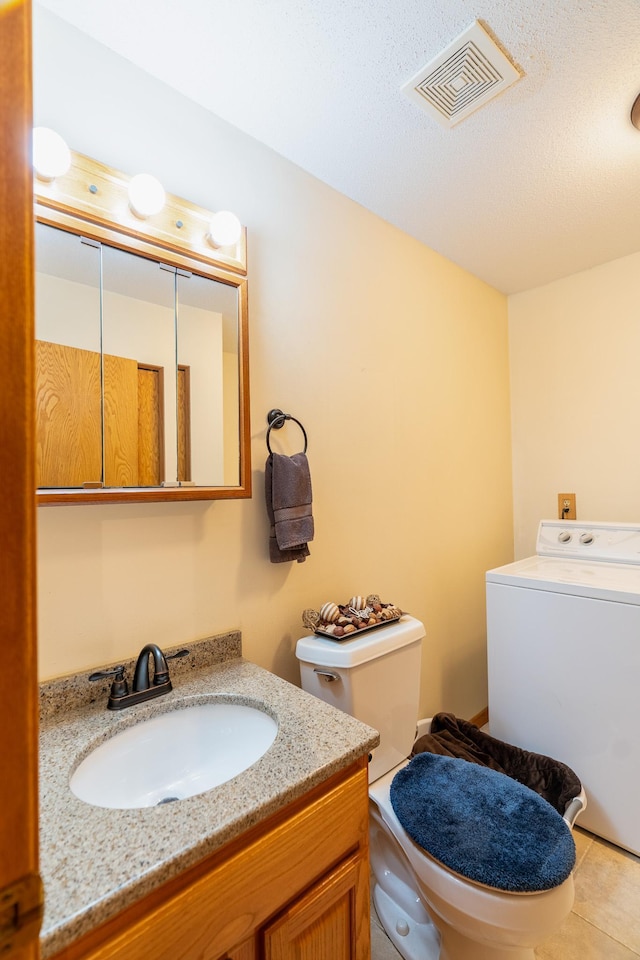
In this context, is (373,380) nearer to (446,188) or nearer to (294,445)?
(294,445)

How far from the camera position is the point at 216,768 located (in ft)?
3.23

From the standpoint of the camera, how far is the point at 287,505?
1317mm

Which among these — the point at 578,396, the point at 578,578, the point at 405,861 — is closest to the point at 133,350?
the point at 405,861

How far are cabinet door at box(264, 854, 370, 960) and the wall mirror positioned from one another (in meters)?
0.85

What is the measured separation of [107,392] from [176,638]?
676 millimetres

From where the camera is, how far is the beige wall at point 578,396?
7.19ft

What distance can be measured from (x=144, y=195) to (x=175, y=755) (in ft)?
4.37

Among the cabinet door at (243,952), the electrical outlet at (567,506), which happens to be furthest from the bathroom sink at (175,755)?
the electrical outlet at (567,506)

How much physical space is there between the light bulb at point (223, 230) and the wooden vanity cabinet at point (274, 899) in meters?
1.34

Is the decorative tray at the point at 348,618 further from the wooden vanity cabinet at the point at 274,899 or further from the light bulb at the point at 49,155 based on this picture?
the light bulb at the point at 49,155

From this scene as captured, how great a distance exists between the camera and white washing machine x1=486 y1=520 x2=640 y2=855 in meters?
1.51

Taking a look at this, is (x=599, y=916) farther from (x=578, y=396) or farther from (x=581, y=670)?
(x=578, y=396)

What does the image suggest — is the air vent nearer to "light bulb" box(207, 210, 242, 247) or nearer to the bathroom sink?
"light bulb" box(207, 210, 242, 247)

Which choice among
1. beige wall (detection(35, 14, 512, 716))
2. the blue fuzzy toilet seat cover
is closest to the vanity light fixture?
beige wall (detection(35, 14, 512, 716))
